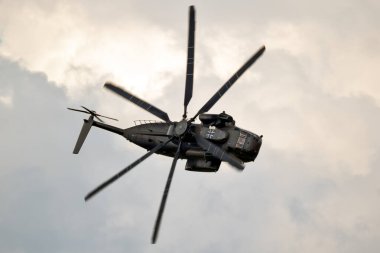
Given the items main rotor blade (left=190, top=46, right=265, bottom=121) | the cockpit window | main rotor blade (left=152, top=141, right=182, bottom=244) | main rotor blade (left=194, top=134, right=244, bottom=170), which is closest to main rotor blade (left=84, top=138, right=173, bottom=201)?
main rotor blade (left=152, top=141, right=182, bottom=244)

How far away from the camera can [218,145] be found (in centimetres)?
6550

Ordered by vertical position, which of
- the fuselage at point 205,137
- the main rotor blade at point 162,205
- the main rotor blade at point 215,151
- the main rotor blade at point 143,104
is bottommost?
the main rotor blade at point 162,205

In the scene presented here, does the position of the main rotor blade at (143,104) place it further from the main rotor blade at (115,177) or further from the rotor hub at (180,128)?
the main rotor blade at (115,177)

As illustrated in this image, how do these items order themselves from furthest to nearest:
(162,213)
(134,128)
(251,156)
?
(134,128), (251,156), (162,213)

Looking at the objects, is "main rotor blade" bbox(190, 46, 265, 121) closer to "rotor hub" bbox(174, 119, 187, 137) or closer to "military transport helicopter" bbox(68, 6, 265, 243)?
"military transport helicopter" bbox(68, 6, 265, 243)

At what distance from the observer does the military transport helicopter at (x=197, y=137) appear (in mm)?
64438

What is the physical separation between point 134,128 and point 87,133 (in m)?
Answer: 7.30

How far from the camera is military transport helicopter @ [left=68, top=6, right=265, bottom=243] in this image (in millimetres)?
Result: 64438

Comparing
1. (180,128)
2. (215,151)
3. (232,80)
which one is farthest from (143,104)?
(215,151)

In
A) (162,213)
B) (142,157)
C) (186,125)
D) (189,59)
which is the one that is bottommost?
(162,213)

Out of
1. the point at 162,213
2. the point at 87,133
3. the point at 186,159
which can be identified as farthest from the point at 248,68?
the point at 87,133

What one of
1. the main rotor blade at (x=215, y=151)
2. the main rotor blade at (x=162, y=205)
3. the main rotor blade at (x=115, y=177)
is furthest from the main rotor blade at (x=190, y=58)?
the main rotor blade at (x=115, y=177)

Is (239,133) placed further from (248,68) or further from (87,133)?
(87,133)

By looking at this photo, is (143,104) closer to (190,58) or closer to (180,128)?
(180,128)
